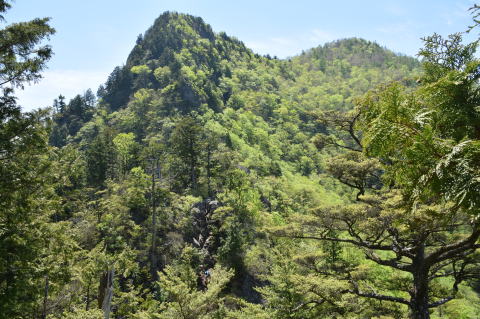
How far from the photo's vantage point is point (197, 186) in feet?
119

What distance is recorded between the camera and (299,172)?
6850cm

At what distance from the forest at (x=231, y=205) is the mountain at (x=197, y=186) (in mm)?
169

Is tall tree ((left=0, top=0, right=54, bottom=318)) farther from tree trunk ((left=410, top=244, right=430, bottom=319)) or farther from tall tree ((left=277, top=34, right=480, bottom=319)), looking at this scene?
tree trunk ((left=410, top=244, right=430, bottom=319))

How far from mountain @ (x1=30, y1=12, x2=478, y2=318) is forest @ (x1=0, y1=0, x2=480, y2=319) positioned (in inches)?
6.7

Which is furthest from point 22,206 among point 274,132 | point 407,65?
point 407,65

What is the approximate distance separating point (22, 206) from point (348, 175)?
10.7 m

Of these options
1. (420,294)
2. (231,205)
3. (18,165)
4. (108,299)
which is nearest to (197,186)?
(231,205)

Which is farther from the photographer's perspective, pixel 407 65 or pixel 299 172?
pixel 407 65

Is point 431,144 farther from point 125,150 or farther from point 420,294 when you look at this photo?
point 125,150

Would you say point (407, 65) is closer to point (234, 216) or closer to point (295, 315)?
point (234, 216)

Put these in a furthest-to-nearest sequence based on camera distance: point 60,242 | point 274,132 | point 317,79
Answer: point 317,79 < point 274,132 < point 60,242

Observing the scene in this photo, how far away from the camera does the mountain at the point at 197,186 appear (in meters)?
14.1

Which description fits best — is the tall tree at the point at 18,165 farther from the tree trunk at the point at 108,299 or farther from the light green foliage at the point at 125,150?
the light green foliage at the point at 125,150

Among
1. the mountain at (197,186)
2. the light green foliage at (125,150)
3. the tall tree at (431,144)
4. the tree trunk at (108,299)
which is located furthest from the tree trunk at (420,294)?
the light green foliage at (125,150)
